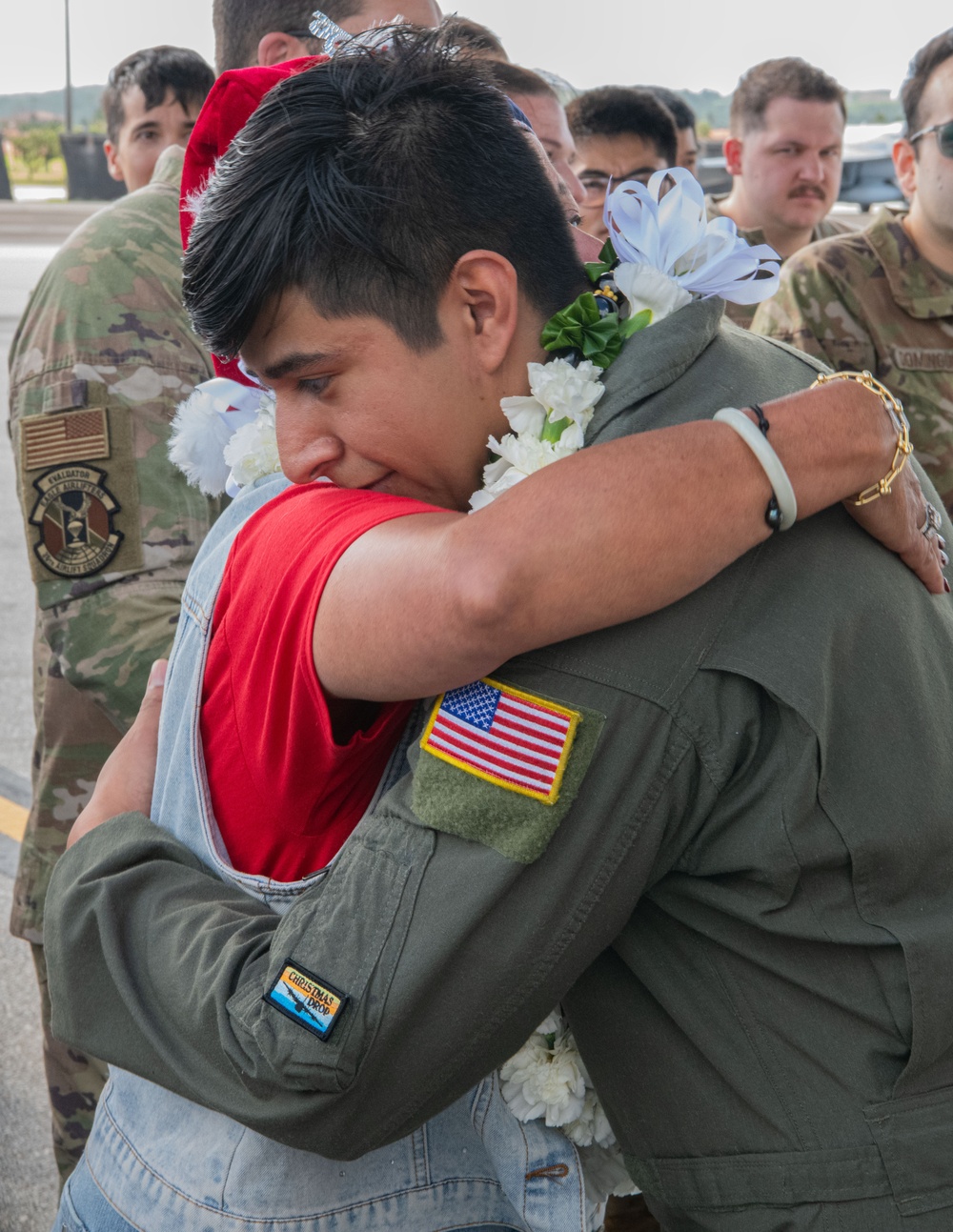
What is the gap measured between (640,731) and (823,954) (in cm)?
30

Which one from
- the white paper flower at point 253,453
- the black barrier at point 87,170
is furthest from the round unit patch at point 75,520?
the black barrier at point 87,170

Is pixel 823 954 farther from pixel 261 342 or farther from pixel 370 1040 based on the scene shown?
pixel 261 342

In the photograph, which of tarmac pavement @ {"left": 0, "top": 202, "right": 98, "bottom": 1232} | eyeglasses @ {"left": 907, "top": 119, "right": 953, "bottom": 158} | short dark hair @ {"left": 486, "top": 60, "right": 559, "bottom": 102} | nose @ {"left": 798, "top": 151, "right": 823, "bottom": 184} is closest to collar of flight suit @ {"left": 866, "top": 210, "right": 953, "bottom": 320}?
eyeglasses @ {"left": 907, "top": 119, "right": 953, "bottom": 158}

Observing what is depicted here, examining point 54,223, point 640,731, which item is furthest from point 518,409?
point 54,223

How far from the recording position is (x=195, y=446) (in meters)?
1.91

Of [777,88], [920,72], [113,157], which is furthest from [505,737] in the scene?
[777,88]

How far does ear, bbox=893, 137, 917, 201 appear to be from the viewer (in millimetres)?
4059

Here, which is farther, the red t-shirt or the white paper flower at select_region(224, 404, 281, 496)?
the white paper flower at select_region(224, 404, 281, 496)

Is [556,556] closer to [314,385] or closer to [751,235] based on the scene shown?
[314,385]

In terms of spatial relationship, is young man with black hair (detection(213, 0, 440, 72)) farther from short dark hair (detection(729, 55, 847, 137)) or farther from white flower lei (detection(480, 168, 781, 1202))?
short dark hair (detection(729, 55, 847, 137))

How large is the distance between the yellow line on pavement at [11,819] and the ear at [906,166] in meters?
3.82

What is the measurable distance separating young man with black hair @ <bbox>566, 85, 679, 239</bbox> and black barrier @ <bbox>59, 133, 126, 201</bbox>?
25.5 m

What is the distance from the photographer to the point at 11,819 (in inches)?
183

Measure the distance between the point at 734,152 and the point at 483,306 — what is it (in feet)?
15.3
